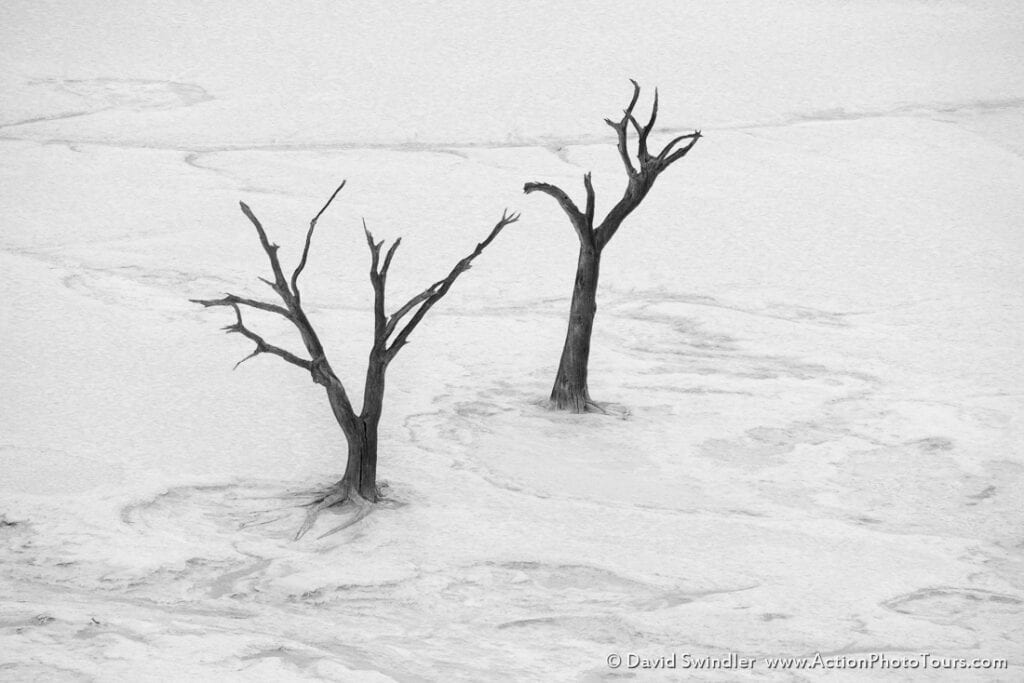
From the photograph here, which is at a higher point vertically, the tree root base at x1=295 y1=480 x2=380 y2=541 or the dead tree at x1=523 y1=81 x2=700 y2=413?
the dead tree at x1=523 y1=81 x2=700 y2=413

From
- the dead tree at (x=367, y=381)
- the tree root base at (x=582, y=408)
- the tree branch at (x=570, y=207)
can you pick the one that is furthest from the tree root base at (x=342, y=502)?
the tree branch at (x=570, y=207)

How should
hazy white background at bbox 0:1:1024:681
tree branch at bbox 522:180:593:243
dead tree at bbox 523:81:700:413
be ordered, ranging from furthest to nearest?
dead tree at bbox 523:81:700:413, tree branch at bbox 522:180:593:243, hazy white background at bbox 0:1:1024:681

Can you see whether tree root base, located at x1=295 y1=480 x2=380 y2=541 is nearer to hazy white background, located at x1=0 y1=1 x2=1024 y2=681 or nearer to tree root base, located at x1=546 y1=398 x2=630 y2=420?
hazy white background, located at x1=0 y1=1 x2=1024 y2=681

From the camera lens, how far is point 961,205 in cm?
1024

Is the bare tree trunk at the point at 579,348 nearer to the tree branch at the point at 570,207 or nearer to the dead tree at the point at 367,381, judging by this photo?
the tree branch at the point at 570,207

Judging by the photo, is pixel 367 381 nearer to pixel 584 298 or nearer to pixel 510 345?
pixel 584 298

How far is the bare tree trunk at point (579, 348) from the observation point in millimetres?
6328

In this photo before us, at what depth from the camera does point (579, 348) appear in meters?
6.33

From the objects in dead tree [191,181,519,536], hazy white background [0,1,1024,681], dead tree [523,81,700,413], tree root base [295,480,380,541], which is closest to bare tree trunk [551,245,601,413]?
dead tree [523,81,700,413]

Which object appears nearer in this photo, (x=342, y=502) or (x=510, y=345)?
(x=342, y=502)

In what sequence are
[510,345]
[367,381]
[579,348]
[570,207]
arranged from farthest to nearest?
[510,345], [579,348], [570,207], [367,381]

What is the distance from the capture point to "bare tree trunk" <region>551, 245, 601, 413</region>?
6.33 m

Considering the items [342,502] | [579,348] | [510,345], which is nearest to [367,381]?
[342,502]

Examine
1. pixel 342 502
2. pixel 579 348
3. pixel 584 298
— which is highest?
pixel 584 298
